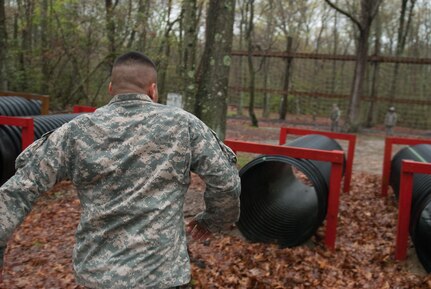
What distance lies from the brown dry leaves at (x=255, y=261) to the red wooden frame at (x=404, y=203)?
0.54 ft

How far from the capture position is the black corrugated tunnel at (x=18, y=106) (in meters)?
9.25

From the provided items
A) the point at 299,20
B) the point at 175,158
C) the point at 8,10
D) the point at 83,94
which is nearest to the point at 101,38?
the point at 83,94

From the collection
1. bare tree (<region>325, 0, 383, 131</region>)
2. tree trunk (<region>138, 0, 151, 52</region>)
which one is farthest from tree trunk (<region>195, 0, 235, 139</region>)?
bare tree (<region>325, 0, 383, 131</region>)

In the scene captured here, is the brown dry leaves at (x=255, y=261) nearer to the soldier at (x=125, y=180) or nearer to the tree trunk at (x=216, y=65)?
the soldier at (x=125, y=180)

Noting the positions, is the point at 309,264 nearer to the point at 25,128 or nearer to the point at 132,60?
the point at 132,60

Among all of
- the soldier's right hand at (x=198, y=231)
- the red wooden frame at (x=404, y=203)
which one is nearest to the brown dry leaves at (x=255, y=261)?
the red wooden frame at (x=404, y=203)

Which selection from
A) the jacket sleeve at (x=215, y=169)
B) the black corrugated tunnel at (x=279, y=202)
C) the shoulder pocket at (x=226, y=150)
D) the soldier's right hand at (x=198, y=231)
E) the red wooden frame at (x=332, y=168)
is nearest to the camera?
the jacket sleeve at (x=215, y=169)

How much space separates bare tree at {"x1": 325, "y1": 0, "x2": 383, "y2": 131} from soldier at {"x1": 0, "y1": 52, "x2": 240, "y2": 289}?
716 inches

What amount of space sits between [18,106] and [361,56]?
14.7 metres

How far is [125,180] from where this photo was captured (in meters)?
2.05

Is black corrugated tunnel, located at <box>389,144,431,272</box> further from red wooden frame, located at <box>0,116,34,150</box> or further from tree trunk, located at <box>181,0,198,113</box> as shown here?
red wooden frame, located at <box>0,116,34,150</box>

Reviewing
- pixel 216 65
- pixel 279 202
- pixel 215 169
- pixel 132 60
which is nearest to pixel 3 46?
pixel 216 65

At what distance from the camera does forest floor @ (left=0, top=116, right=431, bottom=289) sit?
14.4ft

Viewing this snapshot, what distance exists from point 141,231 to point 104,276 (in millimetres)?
259
